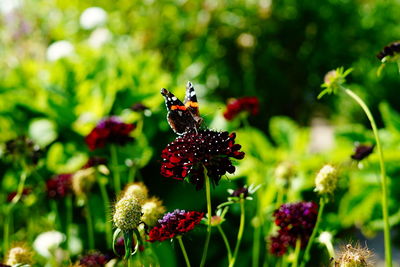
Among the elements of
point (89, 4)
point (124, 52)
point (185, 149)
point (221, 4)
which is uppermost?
point (89, 4)

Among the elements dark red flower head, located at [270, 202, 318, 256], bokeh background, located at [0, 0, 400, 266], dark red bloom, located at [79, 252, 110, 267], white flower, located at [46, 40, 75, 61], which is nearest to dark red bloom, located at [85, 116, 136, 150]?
bokeh background, located at [0, 0, 400, 266]

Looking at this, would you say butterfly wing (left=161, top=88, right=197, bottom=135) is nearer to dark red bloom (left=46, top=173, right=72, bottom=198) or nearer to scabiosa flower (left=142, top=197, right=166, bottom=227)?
scabiosa flower (left=142, top=197, right=166, bottom=227)

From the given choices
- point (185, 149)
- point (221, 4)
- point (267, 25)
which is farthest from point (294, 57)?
point (185, 149)

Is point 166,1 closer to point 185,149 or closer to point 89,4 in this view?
point 89,4

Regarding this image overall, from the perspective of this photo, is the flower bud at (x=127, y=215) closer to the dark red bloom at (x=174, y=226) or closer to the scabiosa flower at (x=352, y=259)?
the dark red bloom at (x=174, y=226)

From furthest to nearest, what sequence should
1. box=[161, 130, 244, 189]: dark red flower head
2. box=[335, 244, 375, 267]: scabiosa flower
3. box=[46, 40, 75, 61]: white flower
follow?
box=[46, 40, 75, 61]: white flower < box=[161, 130, 244, 189]: dark red flower head < box=[335, 244, 375, 267]: scabiosa flower

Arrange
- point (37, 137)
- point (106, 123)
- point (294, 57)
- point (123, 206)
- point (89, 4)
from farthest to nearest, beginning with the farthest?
point (294, 57)
point (89, 4)
point (37, 137)
point (106, 123)
point (123, 206)
